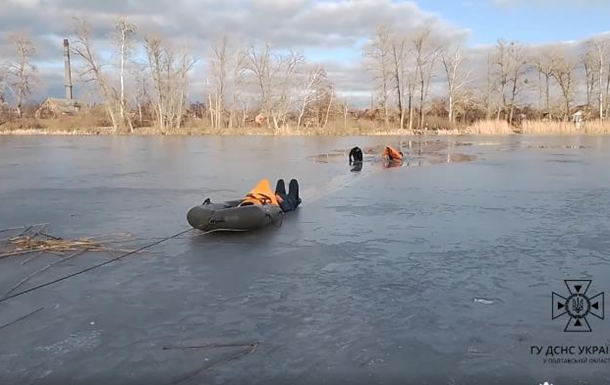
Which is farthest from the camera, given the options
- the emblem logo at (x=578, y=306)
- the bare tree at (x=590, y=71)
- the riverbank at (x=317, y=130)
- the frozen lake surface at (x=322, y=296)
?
the bare tree at (x=590, y=71)

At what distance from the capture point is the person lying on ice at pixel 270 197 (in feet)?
21.4

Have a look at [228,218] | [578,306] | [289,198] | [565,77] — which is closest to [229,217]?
[228,218]

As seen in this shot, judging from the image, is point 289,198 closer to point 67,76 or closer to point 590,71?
point 590,71

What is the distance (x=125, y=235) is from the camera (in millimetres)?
5922

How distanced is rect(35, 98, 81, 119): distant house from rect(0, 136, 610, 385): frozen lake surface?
52.0m

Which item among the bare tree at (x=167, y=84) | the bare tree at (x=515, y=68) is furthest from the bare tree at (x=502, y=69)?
the bare tree at (x=167, y=84)

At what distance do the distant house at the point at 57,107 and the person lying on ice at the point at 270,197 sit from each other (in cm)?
5210

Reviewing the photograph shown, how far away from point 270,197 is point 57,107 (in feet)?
199

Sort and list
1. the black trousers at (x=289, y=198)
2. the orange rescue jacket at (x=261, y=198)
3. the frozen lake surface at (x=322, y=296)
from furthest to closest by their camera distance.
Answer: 1. the black trousers at (x=289, y=198)
2. the orange rescue jacket at (x=261, y=198)
3. the frozen lake surface at (x=322, y=296)

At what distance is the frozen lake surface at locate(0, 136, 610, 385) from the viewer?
8.98ft

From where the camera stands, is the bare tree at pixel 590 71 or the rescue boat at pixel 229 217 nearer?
the rescue boat at pixel 229 217

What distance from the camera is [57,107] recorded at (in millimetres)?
60250

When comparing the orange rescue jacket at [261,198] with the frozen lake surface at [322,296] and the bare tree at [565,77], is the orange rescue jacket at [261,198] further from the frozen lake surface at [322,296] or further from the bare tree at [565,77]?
the bare tree at [565,77]

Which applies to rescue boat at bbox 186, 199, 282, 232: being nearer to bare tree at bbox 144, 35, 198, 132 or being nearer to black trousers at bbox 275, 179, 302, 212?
black trousers at bbox 275, 179, 302, 212
